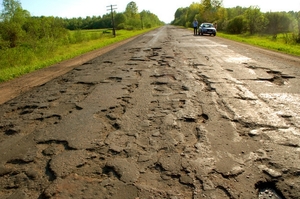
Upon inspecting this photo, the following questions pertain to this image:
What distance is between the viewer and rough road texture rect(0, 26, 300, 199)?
6.44 feet

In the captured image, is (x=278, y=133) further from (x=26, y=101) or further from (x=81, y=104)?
(x=26, y=101)

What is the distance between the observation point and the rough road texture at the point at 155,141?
6.44ft

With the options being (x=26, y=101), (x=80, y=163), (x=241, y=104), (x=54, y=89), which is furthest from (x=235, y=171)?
(x=54, y=89)

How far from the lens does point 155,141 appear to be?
2701mm

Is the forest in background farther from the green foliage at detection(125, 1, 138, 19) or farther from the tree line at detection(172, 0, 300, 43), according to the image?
the green foliage at detection(125, 1, 138, 19)

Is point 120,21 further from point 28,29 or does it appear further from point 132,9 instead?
point 28,29

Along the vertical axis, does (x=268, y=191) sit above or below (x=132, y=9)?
below

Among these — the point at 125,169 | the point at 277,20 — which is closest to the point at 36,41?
the point at 125,169

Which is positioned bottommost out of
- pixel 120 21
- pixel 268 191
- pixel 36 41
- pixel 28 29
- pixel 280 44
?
pixel 268 191

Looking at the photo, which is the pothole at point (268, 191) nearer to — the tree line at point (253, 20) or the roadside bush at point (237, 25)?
the tree line at point (253, 20)

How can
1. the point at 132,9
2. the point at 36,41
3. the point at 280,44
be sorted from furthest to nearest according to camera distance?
1. the point at 132,9
2. the point at 36,41
3. the point at 280,44

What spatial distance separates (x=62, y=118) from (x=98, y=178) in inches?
70.4

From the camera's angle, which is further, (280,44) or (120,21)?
(120,21)

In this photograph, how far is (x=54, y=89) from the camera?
5363mm
